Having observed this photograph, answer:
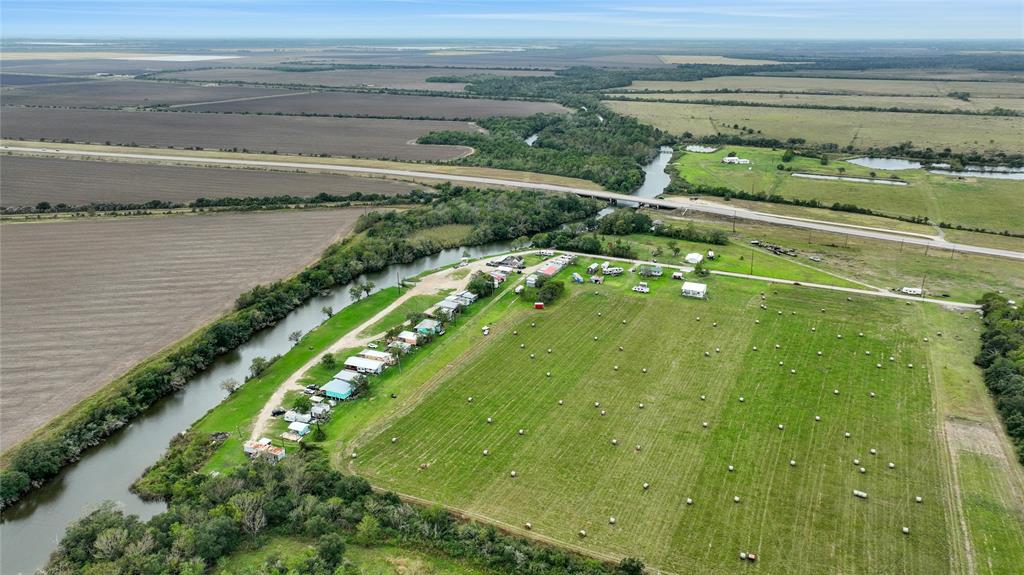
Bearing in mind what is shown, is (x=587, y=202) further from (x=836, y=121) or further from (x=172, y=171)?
(x=836, y=121)

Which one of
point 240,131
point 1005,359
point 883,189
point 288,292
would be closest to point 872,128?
point 883,189

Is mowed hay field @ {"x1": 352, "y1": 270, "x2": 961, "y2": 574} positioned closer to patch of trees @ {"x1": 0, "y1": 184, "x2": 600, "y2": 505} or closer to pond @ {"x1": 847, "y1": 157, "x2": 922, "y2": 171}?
patch of trees @ {"x1": 0, "y1": 184, "x2": 600, "y2": 505}

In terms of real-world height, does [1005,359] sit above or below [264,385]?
above

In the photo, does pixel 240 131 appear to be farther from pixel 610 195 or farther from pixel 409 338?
pixel 409 338

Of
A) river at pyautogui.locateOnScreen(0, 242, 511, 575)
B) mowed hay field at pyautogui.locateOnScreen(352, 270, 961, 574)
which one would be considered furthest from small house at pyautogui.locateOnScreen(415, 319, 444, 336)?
river at pyautogui.locateOnScreen(0, 242, 511, 575)

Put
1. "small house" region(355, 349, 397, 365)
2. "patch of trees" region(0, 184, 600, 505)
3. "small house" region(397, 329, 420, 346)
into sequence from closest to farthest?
"patch of trees" region(0, 184, 600, 505) < "small house" region(355, 349, 397, 365) < "small house" region(397, 329, 420, 346)
